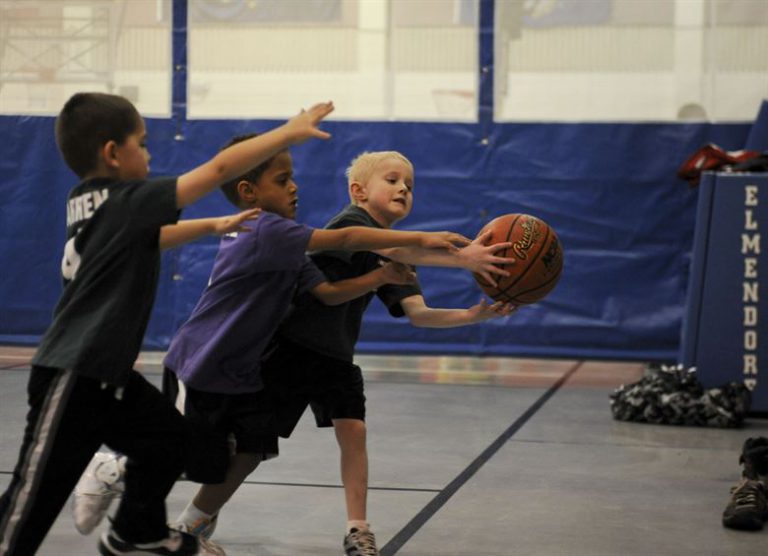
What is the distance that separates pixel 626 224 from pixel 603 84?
37.5 inches

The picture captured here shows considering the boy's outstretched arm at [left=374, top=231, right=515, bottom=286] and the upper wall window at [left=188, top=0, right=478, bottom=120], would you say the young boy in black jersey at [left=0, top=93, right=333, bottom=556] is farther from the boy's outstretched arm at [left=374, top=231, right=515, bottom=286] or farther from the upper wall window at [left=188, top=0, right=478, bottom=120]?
the upper wall window at [left=188, top=0, right=478, bottom=120]

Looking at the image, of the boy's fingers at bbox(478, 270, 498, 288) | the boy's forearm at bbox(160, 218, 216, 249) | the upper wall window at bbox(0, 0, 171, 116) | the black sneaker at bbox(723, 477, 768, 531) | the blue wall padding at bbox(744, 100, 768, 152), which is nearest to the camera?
the boy's forearm at bbox(160, 218, 216, 249)

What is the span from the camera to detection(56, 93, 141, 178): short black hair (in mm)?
3139

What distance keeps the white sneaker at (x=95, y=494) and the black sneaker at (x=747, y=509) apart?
195cm

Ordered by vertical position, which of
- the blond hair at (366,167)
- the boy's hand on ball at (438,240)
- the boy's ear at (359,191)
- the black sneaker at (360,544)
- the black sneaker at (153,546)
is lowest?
the black sneaker at (360,544)

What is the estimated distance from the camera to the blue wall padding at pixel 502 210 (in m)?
8.58

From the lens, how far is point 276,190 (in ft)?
12.2

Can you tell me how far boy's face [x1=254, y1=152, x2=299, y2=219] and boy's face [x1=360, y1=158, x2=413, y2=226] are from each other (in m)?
0.35

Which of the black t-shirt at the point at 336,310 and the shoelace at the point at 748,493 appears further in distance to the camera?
the shoelace at the point at 748,493

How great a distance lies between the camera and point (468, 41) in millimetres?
8836

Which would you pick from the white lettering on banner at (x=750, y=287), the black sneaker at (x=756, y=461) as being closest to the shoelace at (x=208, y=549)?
the black sneaker at (x=756, y=461)

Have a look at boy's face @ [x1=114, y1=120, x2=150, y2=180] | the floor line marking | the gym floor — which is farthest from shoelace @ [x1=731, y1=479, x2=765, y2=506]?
boy's face @ [x1=114, y1=120, x2=150, y2=180]

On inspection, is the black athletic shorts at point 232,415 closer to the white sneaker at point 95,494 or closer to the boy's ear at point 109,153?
the white sneaker at point 95,494

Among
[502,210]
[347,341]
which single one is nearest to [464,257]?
[347,341]
